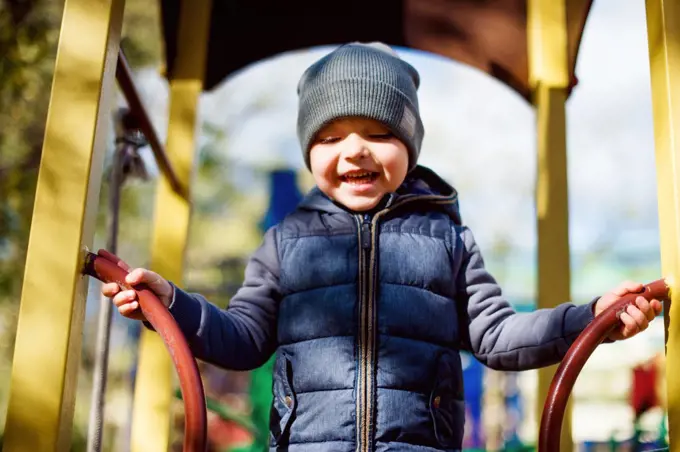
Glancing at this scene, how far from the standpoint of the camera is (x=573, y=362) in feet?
3.95

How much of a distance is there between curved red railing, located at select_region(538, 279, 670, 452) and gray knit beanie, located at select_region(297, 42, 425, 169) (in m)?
0.57

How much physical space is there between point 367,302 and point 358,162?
29 cm

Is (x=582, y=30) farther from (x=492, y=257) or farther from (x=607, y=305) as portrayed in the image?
(x=492, y=257)

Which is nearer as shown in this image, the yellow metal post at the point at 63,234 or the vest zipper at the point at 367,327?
the yellow metal post at the point at 63,234

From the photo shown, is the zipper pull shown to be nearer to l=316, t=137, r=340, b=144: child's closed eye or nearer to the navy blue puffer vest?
the navy blue puffer vest

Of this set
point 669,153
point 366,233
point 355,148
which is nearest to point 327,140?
point 355,148

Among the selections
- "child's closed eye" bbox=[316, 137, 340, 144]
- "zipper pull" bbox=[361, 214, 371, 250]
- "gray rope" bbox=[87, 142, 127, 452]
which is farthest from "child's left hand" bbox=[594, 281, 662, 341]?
"gray rope" bbox=[87, 142, 127, 452]

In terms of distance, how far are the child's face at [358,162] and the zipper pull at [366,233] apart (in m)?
0.03

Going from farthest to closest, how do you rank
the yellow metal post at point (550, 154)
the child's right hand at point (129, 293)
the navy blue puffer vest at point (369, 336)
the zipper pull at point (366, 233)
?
the yellow metal post at point (550, 154) < the zipper pull at point (366, 233) < the navy blue puffer vest at point (369, 336) < the child's right hand at point (129, 293)

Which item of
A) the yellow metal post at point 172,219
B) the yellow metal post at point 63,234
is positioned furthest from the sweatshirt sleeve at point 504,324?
the yellow metal post at point 172,219

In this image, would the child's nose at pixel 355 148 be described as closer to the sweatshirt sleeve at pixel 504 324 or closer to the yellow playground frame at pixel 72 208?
the sweatshirt sleeve at pixel 504 324

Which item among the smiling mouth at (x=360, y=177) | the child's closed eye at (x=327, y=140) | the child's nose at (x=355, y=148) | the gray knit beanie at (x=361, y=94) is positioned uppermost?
the gray knit beanie at (x=361, y=94)

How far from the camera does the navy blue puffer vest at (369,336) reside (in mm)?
1384

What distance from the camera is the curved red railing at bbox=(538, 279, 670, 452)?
3.86 feet
